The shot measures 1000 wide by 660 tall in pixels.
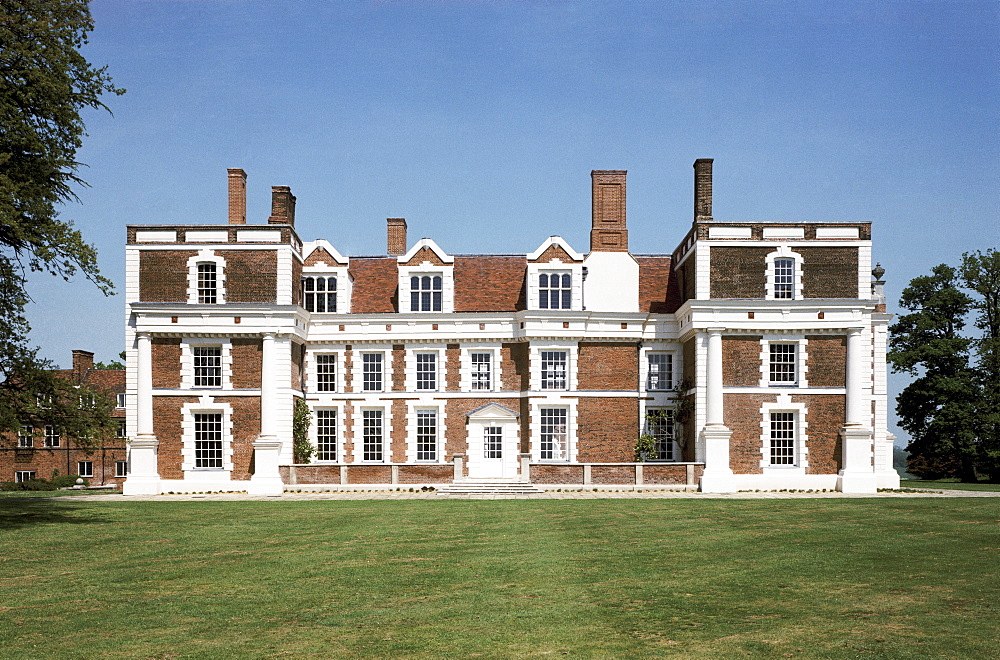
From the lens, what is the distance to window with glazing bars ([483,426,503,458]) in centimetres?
3691

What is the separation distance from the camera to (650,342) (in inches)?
1495

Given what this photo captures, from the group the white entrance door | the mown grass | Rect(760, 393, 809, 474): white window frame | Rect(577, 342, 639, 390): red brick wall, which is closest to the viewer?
Rect(760, 393, 809, 474): white window frame

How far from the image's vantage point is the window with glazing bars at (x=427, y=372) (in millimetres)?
38100

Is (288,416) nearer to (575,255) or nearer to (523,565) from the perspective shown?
(575,255)

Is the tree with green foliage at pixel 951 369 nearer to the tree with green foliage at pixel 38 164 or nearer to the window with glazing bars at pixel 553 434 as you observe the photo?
the window with glazing bars at pixel 553 434

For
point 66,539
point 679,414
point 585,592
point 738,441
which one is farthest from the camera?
point 679,414

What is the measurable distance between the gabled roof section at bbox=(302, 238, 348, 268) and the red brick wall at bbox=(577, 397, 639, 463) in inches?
505

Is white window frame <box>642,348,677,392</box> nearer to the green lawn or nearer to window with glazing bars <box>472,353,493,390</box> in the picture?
window with glazing bars <box>472,353,493,390</box>

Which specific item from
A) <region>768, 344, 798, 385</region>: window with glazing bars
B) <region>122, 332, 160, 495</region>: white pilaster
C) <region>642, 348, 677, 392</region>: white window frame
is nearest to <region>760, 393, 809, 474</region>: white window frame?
<region>768, 344, 798, 385</region>: window with glazing bars

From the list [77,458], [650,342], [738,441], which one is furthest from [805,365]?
[77,458]

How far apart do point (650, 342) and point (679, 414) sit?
3.42 meters

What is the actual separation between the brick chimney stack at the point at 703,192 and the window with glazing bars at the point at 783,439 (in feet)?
28.8

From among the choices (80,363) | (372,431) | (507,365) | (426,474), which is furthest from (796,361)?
(80,363)

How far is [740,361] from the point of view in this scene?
3506 centimetres
